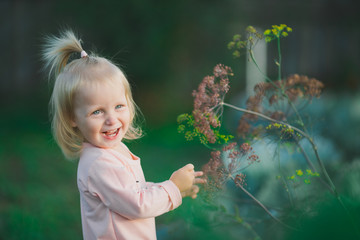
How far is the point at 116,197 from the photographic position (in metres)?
1.22

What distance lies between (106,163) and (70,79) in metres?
0.28

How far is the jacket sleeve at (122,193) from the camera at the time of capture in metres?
1.21

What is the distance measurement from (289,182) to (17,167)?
7.47ft

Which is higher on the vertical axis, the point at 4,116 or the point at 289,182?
the point at 4,116

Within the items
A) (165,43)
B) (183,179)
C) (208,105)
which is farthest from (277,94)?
(165,43)

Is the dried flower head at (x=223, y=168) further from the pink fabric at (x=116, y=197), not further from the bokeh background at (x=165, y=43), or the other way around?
the bokeh background at (x=165, y=43)

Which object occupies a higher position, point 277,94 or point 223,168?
point 277,94

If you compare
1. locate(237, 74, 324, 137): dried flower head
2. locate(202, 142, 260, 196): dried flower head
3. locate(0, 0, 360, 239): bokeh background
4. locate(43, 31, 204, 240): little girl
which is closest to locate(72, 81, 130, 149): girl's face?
locate(43, 31, 204, 240): little girl

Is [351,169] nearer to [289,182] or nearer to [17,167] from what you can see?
[289,182]

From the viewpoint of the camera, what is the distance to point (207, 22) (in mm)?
4625

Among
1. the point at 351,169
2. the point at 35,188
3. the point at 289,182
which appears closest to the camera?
the point at 289,182

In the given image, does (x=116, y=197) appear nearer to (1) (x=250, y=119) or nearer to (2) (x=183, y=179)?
(2) (x=183, y=179)

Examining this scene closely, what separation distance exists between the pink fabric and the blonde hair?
0.30 feet

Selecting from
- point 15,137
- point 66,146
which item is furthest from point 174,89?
point 66,146
